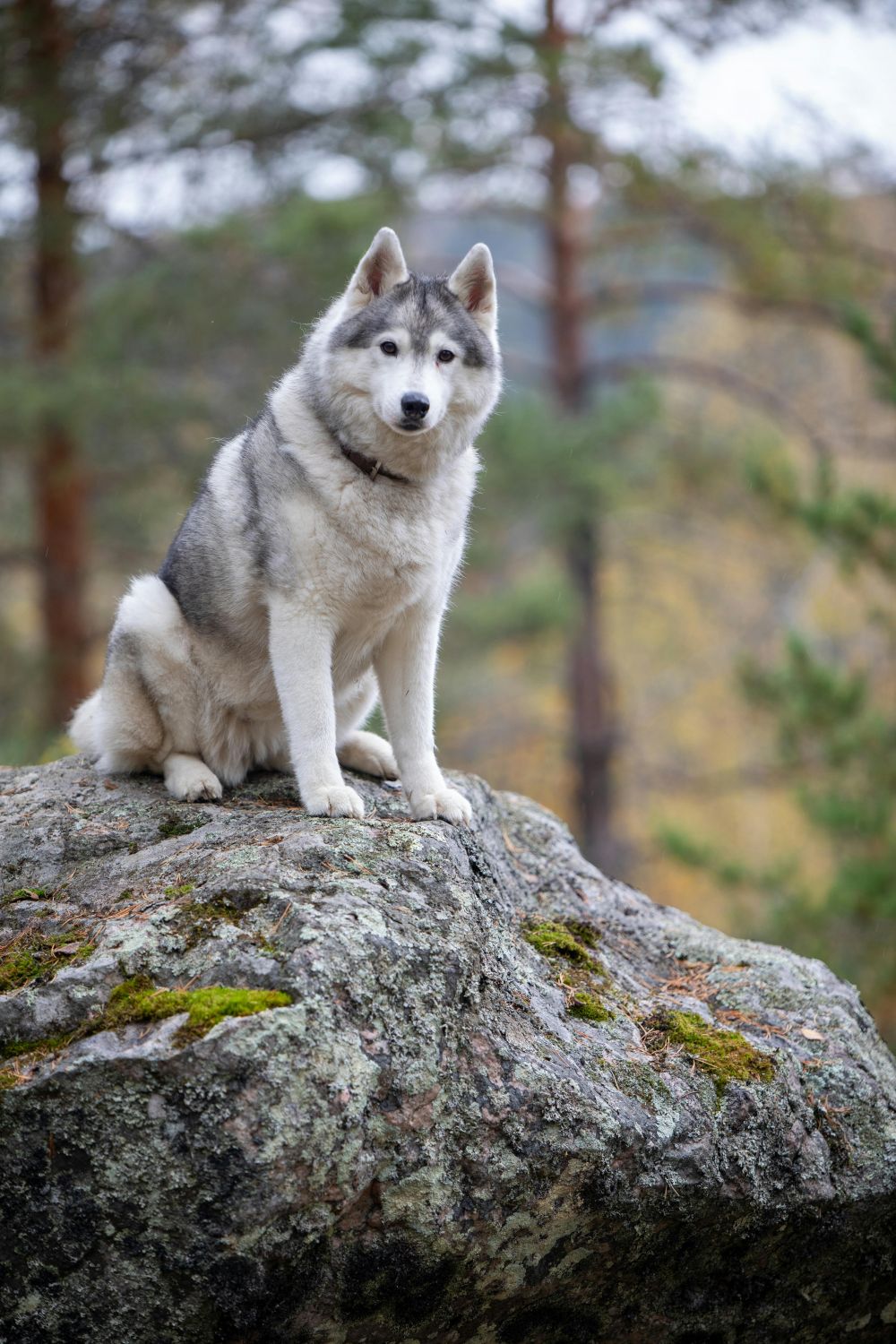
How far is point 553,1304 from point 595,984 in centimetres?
107

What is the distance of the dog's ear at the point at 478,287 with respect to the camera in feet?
15.9

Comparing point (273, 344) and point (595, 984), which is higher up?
point (273, 344)

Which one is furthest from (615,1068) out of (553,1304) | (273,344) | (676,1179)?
Answer: (273,344)

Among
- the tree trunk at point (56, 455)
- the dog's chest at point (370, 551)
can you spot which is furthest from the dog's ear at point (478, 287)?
the tree trunk at point (56, 455)

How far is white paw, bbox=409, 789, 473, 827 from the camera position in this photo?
4.50 meters

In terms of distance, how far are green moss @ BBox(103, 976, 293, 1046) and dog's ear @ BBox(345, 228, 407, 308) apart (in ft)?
8.52

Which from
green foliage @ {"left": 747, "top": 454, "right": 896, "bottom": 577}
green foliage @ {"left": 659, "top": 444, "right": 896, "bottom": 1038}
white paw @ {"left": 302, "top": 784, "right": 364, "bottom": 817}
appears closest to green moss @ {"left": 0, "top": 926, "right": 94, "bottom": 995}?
white paw @ {"left": 302, "top": 784, "right": 364, "bottom": 817}

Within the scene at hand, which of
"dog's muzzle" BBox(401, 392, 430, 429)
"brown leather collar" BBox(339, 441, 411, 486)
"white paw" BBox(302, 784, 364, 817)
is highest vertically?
"dog's muzzle" BBox(401, 392, 430, 429)

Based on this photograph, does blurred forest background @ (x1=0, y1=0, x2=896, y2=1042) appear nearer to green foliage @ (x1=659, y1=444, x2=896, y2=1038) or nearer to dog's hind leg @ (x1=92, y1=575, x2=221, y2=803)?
green foliage @ (x1=659, y1=444, x2=896, y2=1038)

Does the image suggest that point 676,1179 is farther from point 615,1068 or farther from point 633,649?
point 633,649

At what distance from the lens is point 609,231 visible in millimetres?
17156

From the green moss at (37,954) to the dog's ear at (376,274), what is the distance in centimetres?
246

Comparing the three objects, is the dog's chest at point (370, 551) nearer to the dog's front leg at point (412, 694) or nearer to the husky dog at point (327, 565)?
the husky dog at point (327, 565)

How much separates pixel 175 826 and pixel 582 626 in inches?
526
